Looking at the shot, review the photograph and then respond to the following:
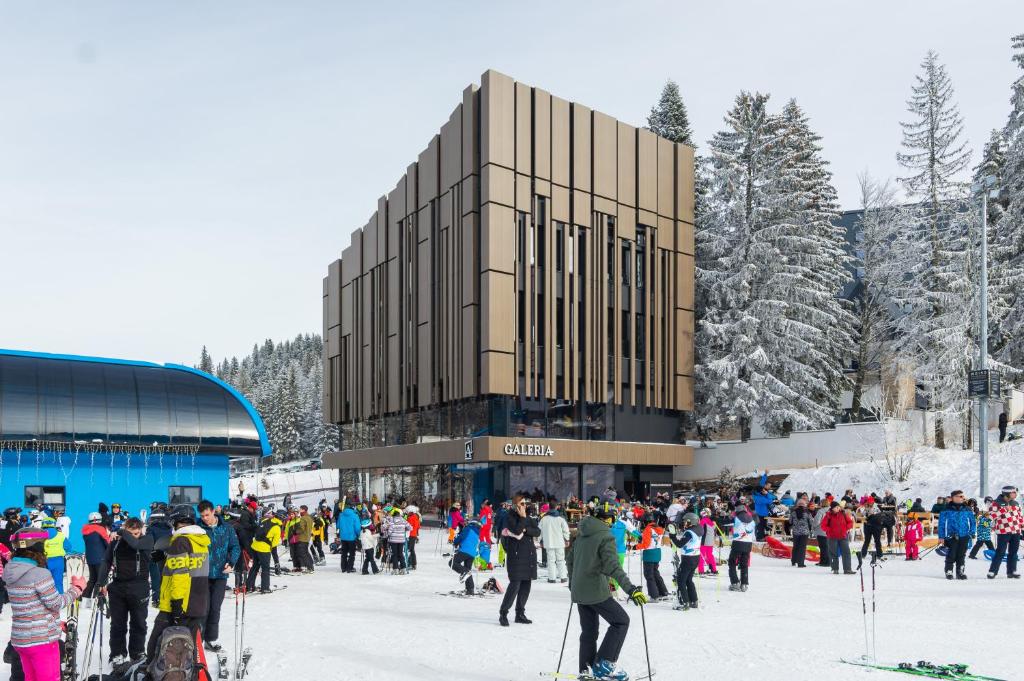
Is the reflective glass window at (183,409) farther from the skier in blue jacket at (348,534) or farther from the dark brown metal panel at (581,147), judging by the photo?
the dark brown metal panel at (581,147)

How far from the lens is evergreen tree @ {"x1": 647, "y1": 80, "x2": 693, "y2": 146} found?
56.1m

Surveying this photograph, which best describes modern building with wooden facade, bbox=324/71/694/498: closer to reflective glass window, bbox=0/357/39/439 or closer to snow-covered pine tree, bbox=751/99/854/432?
snow-covered pine tree, bbox=751/99/854/432

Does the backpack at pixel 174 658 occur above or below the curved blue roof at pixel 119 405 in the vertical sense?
below

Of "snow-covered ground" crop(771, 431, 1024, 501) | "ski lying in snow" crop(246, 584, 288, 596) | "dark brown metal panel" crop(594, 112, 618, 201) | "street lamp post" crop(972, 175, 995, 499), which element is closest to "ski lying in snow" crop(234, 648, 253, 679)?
"ski lying in snow" crop(246, 584, 288, 596)

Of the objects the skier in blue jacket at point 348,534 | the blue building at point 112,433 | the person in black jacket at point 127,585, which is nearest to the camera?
the person in black jacket at point 127,585

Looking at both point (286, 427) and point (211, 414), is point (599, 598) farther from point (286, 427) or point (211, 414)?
point (286, 427)

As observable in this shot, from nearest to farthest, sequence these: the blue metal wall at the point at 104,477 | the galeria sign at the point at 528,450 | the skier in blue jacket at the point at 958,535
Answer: the skier in blue jacket at the point at 958,535 → the blue metal wall at the point at 104,477 → the galeria sign at the point at 528,450

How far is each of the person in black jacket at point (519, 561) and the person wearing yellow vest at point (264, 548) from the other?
555 centimetres

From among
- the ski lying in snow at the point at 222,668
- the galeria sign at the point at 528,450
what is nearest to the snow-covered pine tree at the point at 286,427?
the galeria sign at the point at 528,450

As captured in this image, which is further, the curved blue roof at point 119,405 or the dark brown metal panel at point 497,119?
the dark brown metal panel at point 497,119

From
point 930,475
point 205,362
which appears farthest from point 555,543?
point 205,362

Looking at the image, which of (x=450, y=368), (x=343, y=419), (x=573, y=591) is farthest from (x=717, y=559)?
(x=343, y=419)

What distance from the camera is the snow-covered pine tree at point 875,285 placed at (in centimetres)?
4925

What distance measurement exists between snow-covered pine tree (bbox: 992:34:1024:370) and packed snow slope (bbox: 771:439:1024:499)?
5775 millimetres
